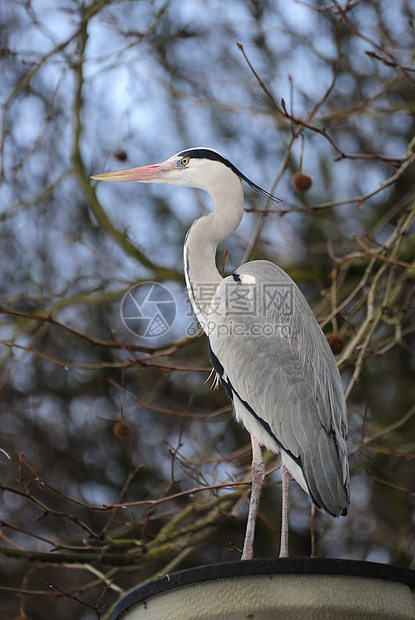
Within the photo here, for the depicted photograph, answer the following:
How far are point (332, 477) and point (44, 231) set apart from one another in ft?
12.9

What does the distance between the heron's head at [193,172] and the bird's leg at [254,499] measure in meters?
0.99

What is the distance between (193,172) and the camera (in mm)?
3000

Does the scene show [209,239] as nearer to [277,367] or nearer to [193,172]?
[193,172]

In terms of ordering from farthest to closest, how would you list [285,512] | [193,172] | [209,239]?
[193,172]
[209,239]
[285,512]

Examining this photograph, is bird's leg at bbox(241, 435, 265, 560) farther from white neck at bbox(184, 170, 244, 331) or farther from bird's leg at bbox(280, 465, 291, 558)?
white neck at bbox(184, 170, 244, 331)

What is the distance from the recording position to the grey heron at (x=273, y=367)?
2.38m

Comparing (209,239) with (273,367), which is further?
(209,239)

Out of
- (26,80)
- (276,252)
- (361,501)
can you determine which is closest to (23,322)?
(26,80)

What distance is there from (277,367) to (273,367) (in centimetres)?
1

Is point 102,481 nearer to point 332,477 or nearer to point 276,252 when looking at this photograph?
point 276,252

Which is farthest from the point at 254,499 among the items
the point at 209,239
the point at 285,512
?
the point at 209,239

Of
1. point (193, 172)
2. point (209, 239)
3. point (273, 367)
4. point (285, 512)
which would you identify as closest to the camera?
point (285, 512)

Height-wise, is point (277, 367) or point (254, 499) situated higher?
point (277, 367)

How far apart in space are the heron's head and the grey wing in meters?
0.42
